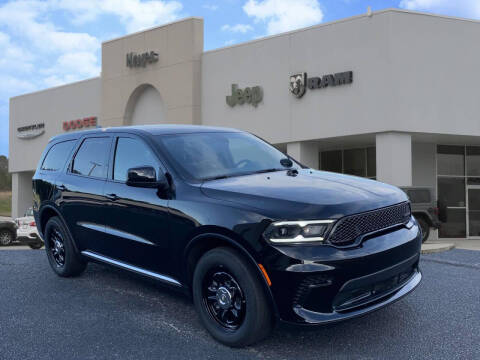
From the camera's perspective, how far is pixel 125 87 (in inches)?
1077

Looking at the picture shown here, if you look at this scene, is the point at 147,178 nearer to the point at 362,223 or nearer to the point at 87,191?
the point at 87,191

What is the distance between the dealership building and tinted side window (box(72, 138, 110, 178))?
1420 centimetres

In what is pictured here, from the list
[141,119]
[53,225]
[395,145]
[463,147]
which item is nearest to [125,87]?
[141,119]

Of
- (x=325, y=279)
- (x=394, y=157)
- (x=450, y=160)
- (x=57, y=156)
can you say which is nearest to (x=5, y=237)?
(x=394, y=157)

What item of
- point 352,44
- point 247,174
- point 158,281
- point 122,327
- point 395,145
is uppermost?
point 352,44

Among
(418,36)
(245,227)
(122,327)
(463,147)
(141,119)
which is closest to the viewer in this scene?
(245,227)

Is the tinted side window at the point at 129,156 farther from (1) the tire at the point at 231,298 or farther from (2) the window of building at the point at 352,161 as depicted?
(2) the window of building at the point at 352,161

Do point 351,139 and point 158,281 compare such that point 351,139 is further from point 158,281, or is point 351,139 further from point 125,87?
point 158,281

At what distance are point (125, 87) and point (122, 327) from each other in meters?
24.6

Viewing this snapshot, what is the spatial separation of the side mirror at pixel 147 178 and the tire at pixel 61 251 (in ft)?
6.05

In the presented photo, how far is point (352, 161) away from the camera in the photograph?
22.6 meters

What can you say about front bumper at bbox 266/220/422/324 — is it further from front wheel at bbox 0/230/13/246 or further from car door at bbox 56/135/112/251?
front wheel at bbox 0/230/13/246

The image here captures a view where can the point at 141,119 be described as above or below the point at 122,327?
above

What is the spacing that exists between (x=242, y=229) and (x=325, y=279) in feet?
2.16
